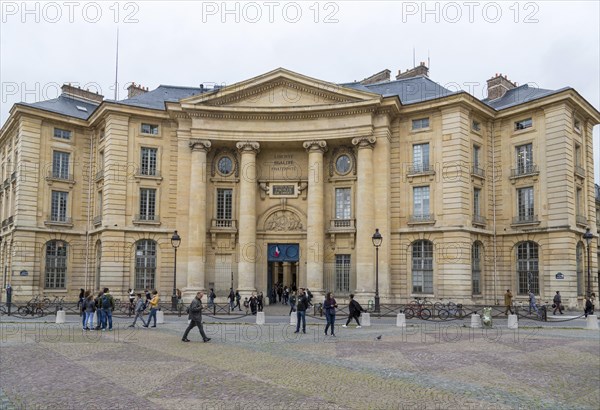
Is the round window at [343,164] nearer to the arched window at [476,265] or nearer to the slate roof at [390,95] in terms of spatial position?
the slate roof at [390,95]

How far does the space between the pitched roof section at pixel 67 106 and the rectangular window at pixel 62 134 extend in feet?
4.35

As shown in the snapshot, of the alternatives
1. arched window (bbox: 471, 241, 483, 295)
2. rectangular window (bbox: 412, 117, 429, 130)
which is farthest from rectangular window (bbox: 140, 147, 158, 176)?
arched window (bbox: 471, 241, 483, 295)

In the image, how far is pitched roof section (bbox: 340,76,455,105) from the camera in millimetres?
42062

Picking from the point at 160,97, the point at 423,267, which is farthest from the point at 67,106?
the point at 423,267

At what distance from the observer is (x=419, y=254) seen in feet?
130

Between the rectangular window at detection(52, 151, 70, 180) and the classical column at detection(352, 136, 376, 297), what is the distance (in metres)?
21.8

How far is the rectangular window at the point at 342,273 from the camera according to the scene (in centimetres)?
4103

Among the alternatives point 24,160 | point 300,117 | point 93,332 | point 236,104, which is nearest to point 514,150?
point 300,117

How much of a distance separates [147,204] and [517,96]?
28.3 m

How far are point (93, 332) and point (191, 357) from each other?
838 centimetres

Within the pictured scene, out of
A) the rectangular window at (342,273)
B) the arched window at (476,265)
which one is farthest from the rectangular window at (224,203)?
the arched window at (476,265)

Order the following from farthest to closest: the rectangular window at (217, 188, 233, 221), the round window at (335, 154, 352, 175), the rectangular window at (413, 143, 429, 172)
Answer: the rectangular window at (217, 188, 233, 221), the round window at (335, 154, 352, 175), the rectangular window at (413, 143, 429, 172)

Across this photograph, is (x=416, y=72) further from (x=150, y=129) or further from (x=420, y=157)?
(x=150, y=129)

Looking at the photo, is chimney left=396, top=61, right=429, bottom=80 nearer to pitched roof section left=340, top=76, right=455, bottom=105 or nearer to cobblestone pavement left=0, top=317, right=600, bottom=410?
pitched roof section left=340, top=76, right=455, bottom=105
